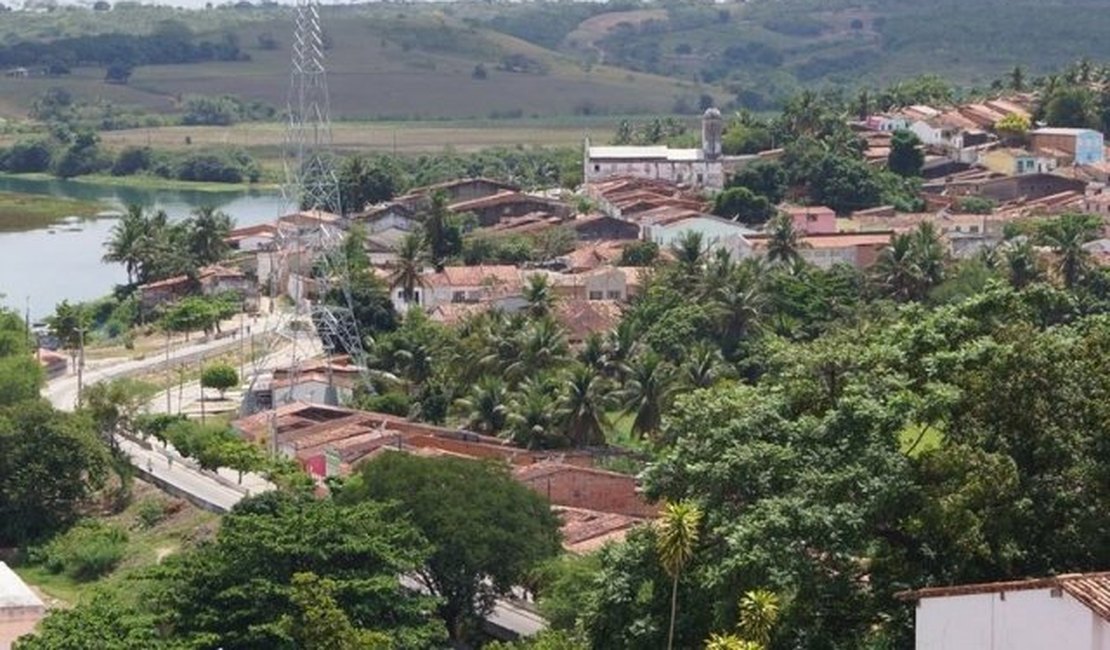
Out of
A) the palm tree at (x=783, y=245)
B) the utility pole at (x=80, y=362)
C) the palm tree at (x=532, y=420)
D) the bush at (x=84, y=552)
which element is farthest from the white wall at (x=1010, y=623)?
the palm tree at (x=783, y=245)

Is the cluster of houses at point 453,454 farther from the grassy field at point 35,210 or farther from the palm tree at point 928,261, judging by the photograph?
the grassy field at point 35,210

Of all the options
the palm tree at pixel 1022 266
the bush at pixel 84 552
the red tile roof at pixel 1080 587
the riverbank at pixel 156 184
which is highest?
the red tile roof at pixel 1080 587

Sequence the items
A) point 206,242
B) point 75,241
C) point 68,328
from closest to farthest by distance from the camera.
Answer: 1. point 68,328
2. point 206,242
3. point 75,241

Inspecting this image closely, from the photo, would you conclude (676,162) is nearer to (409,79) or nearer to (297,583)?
(297,583)

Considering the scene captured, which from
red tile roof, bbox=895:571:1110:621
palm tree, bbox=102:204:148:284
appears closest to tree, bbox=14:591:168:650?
red tile roof, bbox=895:571:1110:621

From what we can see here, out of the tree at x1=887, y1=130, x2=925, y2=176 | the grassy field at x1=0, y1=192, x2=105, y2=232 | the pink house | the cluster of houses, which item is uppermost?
the tree at x1=887, y1=130, x2=925, y2=176

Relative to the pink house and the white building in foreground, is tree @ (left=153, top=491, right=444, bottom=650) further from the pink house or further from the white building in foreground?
the pink house

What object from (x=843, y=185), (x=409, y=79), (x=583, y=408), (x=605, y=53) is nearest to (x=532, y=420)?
(x=583, y=408)
